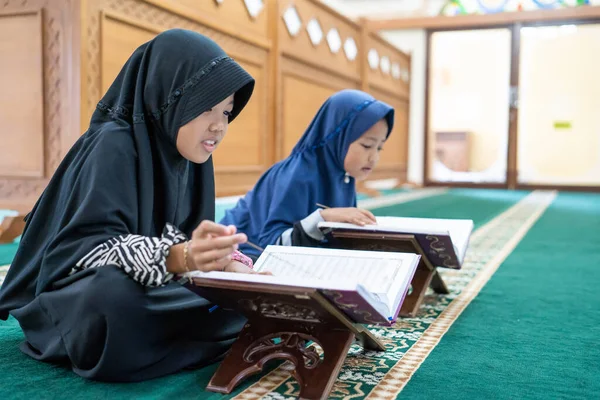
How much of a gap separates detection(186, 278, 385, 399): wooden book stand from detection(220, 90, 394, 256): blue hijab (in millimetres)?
785

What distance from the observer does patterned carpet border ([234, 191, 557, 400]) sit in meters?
1.29

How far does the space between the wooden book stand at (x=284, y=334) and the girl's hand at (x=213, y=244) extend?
0.05m

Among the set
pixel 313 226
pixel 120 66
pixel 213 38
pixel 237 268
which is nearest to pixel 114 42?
pixel 120 66

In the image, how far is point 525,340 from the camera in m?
1.69

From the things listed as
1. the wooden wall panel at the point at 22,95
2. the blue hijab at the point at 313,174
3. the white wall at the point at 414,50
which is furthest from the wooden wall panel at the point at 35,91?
the white wall at the point at 414,50

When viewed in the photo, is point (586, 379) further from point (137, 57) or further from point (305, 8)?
point (305, 8)

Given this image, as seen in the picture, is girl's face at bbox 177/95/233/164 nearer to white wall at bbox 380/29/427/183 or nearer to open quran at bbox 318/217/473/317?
open quran at bbox 318/217/473/317

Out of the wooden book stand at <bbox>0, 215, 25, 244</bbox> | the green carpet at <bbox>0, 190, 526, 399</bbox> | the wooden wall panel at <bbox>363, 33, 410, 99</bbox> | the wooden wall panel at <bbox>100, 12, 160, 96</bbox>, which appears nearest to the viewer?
the green carpet at <bbox>0, 190, 526, 399</bbox>

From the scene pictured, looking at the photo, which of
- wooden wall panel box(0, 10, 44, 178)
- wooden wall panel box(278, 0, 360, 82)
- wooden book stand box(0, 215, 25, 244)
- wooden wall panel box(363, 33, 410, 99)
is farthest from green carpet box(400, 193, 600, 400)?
wooden wall panel box(363, 33, 410, 99)

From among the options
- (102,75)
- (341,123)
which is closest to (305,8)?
(102,75)

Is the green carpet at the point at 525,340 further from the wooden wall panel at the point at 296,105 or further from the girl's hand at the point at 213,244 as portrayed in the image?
the wooden wall panel at the point at 296,105

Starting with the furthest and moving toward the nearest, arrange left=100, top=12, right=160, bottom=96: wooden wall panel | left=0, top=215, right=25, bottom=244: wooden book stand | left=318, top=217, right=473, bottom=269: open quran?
1. left=0, top=215, right=25, bottom=244: wooden book stand
2. left=100, top=12, right=160, bottom=96: wooden wall panel
3. left=318, top=217, right=473, bottom=269: open quran

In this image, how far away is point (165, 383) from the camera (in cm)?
132

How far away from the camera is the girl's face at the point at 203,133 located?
4.74 feet
